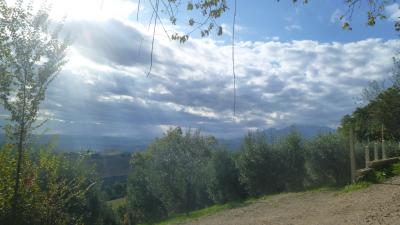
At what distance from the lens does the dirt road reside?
11.0 m

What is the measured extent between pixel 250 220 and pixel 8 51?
9432mm

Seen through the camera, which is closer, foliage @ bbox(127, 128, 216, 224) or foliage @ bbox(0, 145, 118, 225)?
foliage @ bbox(0, 145, 118, 225)

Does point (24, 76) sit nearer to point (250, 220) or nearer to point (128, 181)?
point (250, 220)

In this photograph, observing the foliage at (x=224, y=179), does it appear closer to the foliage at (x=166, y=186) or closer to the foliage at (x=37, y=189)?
the foliage at (x=166, y=186)

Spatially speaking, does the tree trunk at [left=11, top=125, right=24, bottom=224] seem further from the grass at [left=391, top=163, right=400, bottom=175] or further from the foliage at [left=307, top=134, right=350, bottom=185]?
the foliage at [left=307, top=134, right=350, bottom=185]

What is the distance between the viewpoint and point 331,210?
1295cm

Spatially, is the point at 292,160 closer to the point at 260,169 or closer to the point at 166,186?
the point at 260,169

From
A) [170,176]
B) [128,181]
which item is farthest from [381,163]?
[128,181]

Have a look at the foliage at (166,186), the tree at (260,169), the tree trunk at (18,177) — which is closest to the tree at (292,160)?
the tree at (260,169)

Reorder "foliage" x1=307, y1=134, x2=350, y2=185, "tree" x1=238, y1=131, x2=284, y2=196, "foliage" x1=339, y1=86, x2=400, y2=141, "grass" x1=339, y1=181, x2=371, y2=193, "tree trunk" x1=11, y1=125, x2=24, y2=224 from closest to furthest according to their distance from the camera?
1. "tree trunk" x1=11, y1=125, x2=24, y2=224
2. "grass" x1=339, y1=181, x2=371, y2=193
3. "foliage" x1=307, y1=134, x2=350, y2=185
4. "tree" x1=238, y1=131, x2=284, y2=196
5. "foliage" x1=339, y1=86, x2=400, y2=141

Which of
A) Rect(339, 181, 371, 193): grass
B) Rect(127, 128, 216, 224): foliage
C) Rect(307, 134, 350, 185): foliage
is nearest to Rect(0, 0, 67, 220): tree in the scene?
Rect(339, 181, 371, 193): grass

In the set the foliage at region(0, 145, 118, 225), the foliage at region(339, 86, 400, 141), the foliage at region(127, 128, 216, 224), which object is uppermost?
the foliage at region(339, 86, 400, 141)

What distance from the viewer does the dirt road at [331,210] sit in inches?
432

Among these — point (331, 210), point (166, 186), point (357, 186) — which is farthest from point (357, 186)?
point (166, 186)
